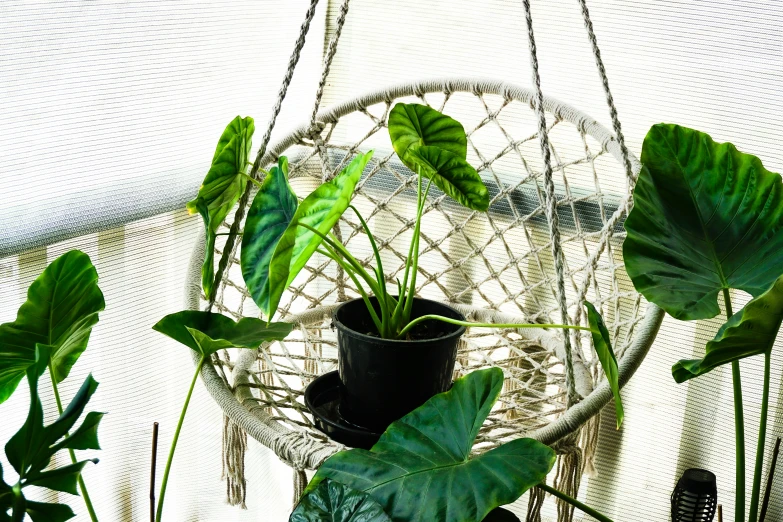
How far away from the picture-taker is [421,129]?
110 cm

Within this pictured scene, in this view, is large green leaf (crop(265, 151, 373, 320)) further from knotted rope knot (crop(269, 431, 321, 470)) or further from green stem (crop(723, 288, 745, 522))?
green stem (crop(723, 288, 745, 522))

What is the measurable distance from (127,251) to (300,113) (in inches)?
21.2

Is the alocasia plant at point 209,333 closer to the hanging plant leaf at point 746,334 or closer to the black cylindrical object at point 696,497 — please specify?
the hanging plant leaf at point 746,334

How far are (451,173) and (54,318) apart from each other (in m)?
0.52

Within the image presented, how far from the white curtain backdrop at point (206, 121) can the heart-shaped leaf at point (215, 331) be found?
0.33 metres

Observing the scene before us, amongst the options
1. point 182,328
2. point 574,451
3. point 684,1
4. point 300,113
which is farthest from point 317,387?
point 684,1

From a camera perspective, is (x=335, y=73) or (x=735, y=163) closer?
(x=735, y=163)

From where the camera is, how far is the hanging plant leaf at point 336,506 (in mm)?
770

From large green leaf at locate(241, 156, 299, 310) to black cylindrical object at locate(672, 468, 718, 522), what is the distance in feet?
2.95

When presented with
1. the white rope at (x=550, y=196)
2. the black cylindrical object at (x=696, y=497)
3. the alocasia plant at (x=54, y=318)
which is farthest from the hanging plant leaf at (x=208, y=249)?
the black cylindrical object at (x=696, y=497)

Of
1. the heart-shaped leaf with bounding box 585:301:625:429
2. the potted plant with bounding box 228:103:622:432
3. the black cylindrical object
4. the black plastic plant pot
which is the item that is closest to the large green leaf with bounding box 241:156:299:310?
the potted plant with bounding box 228:103:622:432

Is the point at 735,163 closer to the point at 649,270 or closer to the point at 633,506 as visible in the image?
the point at 649,270

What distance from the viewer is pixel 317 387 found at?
1.13 metres

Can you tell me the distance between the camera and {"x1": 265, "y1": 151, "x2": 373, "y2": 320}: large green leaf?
75 centimetres
